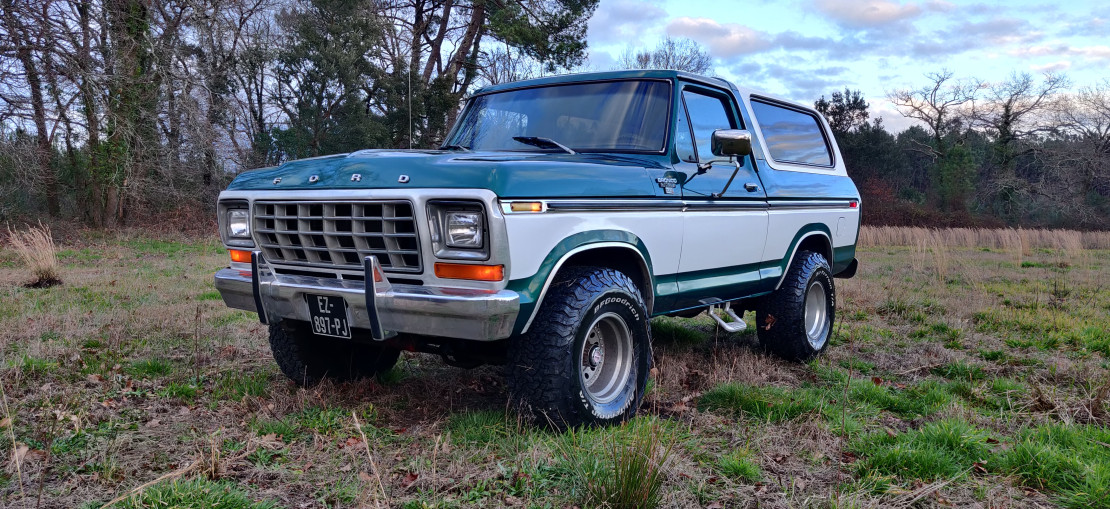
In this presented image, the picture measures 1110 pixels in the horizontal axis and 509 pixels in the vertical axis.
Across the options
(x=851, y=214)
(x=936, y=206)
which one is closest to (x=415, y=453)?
A: (x=851, y=214)

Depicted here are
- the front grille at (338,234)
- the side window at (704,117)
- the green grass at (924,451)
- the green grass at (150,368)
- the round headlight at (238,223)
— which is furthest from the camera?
the green grass at (150,368)

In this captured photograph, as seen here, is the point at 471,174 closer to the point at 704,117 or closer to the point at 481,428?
the point at 481,428

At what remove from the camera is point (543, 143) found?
14.2ft

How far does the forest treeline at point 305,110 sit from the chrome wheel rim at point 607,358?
2118 millimetres

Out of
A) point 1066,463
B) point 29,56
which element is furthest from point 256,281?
point 29,56

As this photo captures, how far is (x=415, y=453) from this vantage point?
3443mm

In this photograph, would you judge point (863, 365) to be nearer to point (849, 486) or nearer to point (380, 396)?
point (849, 486)

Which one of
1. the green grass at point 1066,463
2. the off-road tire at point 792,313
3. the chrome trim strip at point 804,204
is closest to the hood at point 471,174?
the chrome trim strip at point 804,204

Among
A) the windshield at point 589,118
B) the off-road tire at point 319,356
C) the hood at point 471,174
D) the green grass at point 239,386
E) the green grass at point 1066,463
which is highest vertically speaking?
the windshield at point 589,118

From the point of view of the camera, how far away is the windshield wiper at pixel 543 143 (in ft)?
13.8

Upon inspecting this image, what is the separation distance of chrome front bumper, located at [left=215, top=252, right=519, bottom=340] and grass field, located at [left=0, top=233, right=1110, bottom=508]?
0.53 meters

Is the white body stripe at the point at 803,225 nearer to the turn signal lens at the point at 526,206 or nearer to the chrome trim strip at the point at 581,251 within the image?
the chrome trim strip at the point at 581,251

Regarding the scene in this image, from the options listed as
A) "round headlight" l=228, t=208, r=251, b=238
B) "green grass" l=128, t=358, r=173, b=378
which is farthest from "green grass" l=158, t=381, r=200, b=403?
"round headlight" l=228, t=208, r=251, b=238

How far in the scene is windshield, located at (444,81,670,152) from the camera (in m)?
4.38
